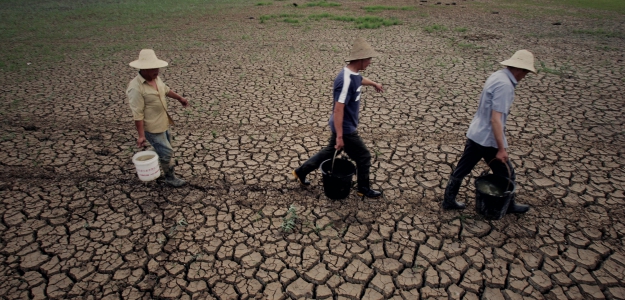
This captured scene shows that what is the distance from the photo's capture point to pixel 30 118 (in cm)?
679

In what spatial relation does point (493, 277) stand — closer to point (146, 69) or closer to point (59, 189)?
point (146, 69)

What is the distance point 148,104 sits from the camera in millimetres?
4250

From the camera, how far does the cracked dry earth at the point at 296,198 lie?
3.50 m

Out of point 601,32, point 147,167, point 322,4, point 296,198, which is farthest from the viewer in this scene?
point 322,4

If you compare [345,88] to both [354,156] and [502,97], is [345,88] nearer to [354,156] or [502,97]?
[354,156]

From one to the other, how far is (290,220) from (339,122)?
1.30 metres

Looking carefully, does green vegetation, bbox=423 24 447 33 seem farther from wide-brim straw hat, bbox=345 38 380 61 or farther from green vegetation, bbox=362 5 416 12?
wide-brim straw hat, bbox=345 38 380 61

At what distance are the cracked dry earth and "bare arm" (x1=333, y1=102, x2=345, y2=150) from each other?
0.90m

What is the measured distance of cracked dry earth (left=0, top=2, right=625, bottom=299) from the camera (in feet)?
11.5

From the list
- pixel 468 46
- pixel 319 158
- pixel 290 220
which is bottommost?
pixel 290 220

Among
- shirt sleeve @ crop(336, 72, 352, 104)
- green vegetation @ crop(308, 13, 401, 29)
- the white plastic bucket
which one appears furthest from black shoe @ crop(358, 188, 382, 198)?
green vegetation @ crop(308, 13, 401, 29)

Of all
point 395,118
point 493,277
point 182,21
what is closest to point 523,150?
point 395,118

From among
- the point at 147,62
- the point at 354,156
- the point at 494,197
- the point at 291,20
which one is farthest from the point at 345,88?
the point at 291,20

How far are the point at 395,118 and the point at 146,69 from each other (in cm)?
433
